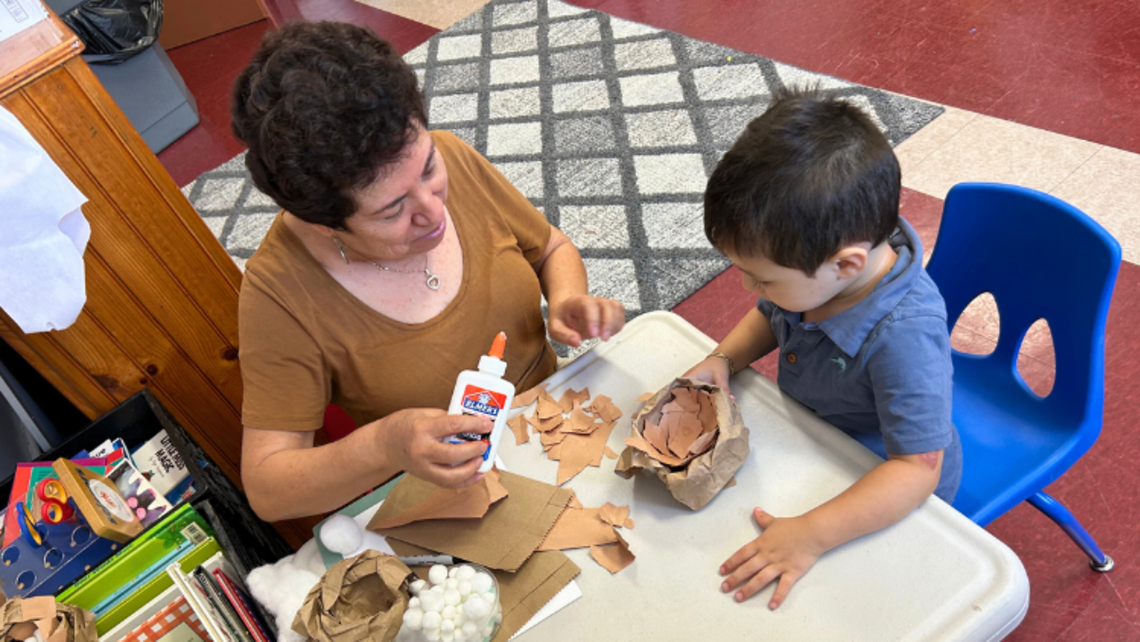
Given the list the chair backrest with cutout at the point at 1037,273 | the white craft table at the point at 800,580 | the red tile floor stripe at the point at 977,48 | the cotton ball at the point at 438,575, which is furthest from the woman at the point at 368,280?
the red tile floor stripe at the point at 977,48

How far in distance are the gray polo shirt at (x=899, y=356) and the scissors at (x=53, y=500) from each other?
1.16m

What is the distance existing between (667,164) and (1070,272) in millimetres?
1828

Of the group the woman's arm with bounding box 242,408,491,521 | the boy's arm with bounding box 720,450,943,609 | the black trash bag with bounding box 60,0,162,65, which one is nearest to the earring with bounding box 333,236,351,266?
the woman's arm with bounding box 242,408,491,521

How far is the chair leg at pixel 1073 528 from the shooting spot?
4.65ft

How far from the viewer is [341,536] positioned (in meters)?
1.02

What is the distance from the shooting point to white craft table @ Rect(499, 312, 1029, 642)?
83cm

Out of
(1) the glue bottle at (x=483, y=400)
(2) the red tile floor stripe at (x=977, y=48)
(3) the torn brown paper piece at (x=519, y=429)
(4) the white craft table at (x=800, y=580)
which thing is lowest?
(2) the red tile floor stripe at (x=977, y=48)

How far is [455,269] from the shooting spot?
1.23 meters

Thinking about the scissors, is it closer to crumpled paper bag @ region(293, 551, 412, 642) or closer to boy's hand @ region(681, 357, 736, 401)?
crumpled paper bag @ region(293, 551, 412, 642)

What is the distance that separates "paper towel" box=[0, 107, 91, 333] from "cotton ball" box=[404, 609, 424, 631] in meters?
0.76

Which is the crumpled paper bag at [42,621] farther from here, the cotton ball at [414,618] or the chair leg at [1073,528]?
the chair leg at [1073,528]

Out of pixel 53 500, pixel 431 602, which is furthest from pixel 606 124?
pixel 431 602

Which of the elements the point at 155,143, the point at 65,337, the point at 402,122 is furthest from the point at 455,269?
the point at 155,143

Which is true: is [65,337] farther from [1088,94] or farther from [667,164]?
[1088,94]
